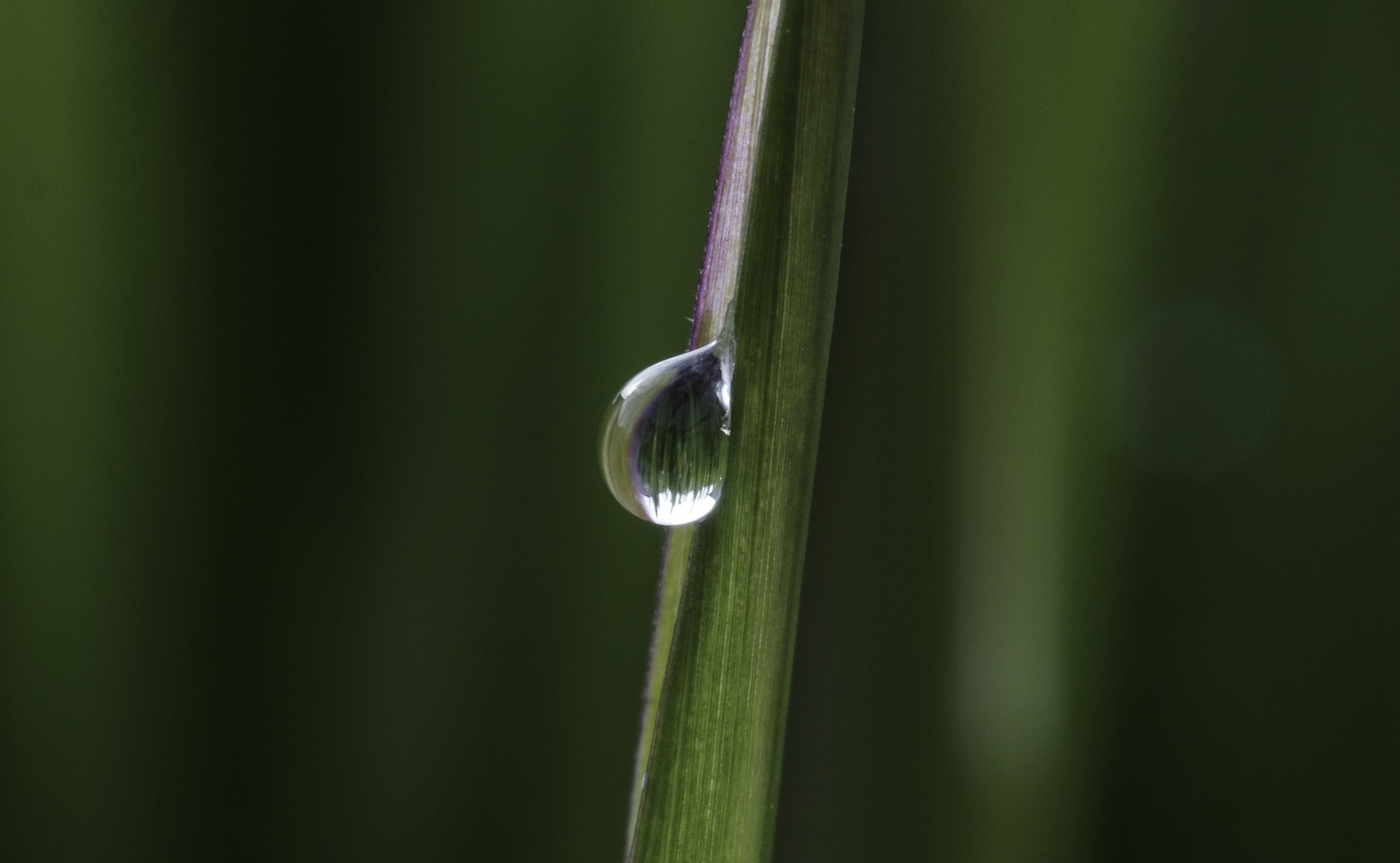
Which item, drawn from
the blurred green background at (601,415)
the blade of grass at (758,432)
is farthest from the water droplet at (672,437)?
the blurred green background at (601,415)

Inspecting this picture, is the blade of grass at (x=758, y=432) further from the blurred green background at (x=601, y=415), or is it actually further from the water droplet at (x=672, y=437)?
the blurred green background at (x=601, y=415)

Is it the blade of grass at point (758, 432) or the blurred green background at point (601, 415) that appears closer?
the blade of grass at point (758, 432)

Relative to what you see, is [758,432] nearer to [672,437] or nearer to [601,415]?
[672,437]

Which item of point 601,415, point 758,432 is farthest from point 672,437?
point 601,415

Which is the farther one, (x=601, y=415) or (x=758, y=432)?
(x=601, y=415)

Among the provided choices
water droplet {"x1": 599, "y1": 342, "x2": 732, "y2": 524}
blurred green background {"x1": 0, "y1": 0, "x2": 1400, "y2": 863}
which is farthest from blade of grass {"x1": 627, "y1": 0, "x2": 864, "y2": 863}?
blurred green background {"x1": 0, "y1": 0, "x2": 1400, "y2": 863}

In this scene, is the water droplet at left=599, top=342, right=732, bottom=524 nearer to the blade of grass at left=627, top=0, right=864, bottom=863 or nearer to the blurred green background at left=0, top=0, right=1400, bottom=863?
the blade of grass at left=627, top=0, right=864, bottom=863

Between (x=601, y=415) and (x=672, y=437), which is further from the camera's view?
(x=601, y=415)
